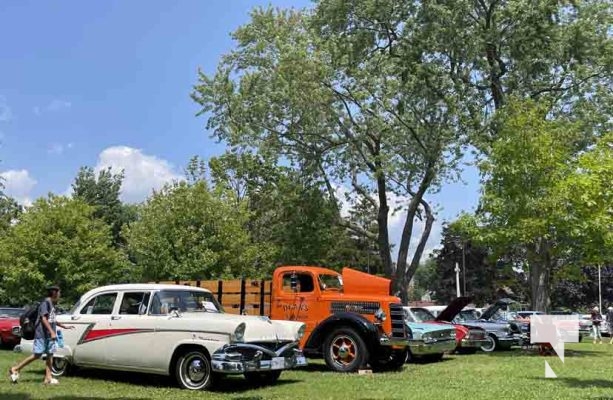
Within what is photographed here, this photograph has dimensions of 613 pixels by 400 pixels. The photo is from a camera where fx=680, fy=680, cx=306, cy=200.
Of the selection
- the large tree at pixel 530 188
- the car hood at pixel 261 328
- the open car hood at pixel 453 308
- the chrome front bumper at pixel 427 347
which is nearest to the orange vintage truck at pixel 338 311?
the chrome front bumper at pixel 427 347

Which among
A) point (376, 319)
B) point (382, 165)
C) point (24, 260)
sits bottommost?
point (376, 319)

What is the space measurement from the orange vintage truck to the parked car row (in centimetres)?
2

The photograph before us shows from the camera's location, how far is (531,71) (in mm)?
27766

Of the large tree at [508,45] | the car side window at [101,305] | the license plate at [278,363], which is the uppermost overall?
the large tree at [508,45]

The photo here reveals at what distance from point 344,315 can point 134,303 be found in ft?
14.8

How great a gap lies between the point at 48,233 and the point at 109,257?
2.68m

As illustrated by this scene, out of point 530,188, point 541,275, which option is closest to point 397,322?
point 530,188

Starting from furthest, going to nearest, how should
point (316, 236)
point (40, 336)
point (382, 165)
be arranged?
1. point (316, 236)
2. point (382, 165)
3. point (40, 336)

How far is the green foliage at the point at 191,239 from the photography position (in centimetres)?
2631

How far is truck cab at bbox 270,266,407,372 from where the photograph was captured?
14.3 m

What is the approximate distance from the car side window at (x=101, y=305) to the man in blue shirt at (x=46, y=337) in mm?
766

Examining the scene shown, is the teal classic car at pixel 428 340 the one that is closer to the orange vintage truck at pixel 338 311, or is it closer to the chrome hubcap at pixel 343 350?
the orange vintage truck at pixel 338 311

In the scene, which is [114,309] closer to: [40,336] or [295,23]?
[40,336]

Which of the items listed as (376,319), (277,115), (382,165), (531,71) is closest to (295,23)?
(277,115)
